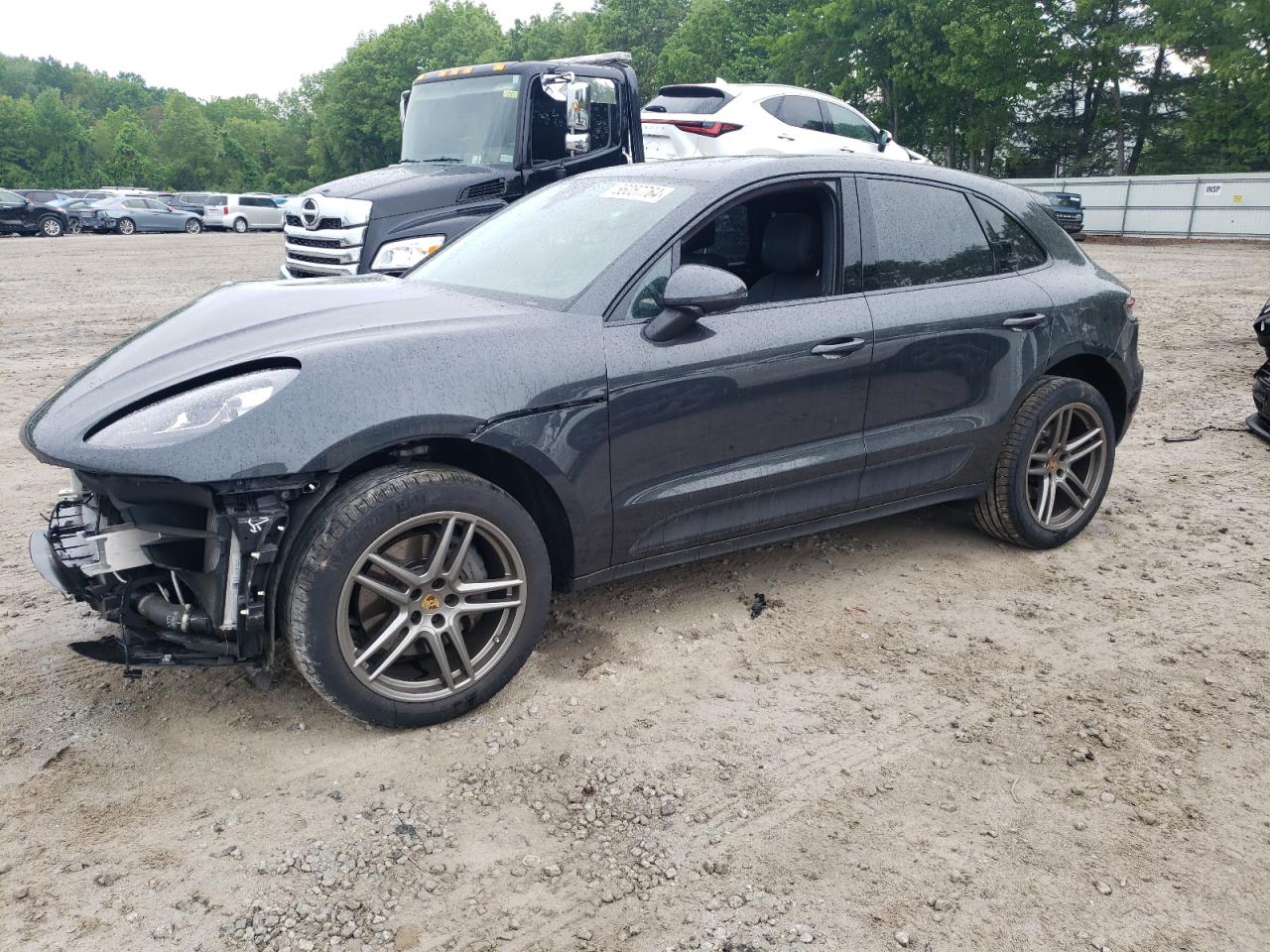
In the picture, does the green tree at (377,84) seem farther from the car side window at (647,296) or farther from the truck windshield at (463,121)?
the car side window at (647,296)

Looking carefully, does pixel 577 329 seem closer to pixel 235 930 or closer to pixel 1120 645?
pixel 235 930

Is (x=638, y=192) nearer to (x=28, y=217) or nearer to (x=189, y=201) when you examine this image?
(x=28, y=217)

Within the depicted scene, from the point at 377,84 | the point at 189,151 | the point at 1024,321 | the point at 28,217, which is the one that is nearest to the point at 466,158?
the point at 1024,321

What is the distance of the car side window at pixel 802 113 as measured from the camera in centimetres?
1290

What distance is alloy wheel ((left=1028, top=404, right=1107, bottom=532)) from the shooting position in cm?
454

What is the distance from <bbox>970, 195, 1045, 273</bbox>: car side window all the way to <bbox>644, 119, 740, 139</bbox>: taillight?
27.0 feet

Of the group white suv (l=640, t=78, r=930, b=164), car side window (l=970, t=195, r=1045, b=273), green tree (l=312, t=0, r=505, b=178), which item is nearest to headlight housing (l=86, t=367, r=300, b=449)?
car side window (l=970, t=195, r=1045, b=273)

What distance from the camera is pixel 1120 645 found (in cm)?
375

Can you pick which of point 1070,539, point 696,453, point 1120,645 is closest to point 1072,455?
point 1070,539

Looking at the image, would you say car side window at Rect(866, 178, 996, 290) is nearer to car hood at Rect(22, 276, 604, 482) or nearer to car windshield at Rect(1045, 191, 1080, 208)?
car hood at Rect(22, 276, 604, 482)

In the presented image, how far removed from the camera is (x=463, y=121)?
938 centimetres

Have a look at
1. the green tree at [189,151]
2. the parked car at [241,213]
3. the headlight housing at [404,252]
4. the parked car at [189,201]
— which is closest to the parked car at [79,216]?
the parked car at [189,201]

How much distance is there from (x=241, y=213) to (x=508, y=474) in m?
40.7

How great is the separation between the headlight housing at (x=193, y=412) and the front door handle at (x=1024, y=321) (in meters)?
2.93
